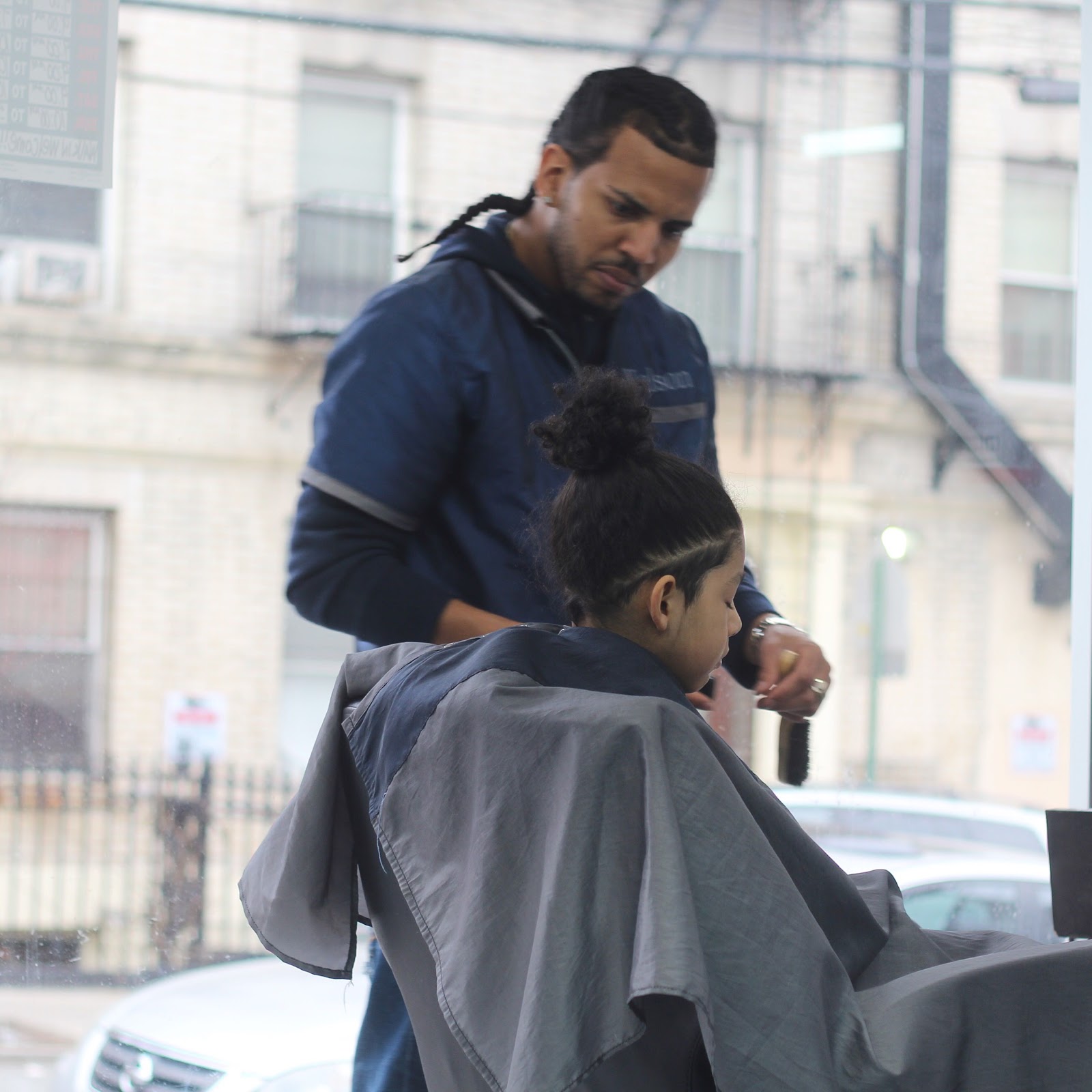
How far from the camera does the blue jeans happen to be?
1.39 metres

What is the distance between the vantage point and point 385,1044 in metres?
1.43

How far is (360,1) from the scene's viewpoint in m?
4.05

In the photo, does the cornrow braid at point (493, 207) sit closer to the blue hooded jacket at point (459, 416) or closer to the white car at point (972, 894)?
the blue hooded jacket at point (459, 416)

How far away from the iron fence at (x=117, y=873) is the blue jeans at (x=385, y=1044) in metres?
1.35

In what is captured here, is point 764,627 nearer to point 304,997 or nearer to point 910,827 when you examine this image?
point 304,997

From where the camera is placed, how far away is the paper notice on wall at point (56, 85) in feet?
6.68

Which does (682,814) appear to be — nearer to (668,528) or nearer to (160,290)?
(668,528)

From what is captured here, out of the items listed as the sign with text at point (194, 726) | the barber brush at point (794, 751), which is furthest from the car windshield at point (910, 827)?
the barber brush at point (794, 751)

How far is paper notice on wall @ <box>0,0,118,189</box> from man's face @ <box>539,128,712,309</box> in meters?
0.91

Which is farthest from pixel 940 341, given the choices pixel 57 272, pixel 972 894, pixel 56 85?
pixel 56 85

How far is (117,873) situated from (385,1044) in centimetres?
199

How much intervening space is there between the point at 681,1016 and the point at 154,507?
3.18 m

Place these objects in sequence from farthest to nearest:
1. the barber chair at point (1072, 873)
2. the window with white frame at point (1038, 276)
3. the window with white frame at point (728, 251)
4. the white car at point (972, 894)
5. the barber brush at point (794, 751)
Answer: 1. the window with white frame at point (1038, 276)
2. the window with white frame at point (728, 251)
3. the white car at point (972, 894)
4. the barber brush at point (794, 751)
5. the barber chair at point (1072, 873)

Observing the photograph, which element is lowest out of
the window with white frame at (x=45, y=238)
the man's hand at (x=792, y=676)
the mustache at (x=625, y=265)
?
the man's hand at (x=792, y=676)
